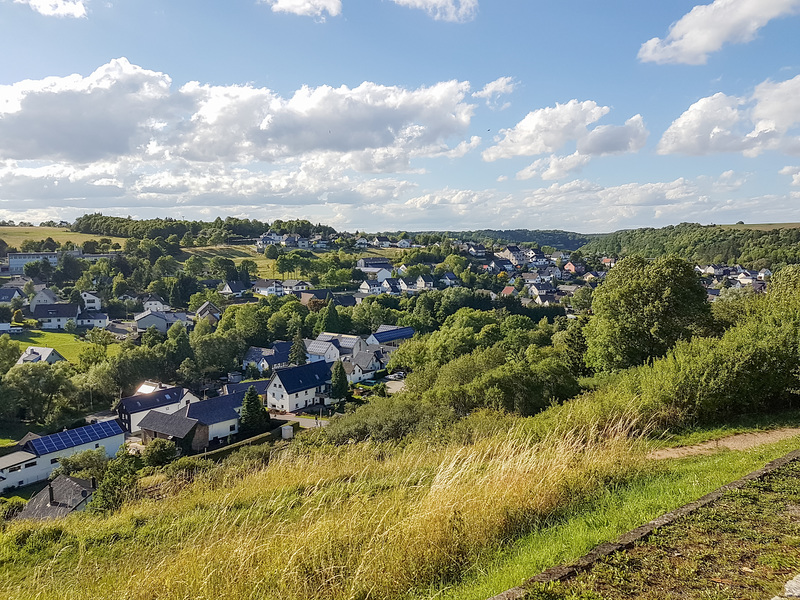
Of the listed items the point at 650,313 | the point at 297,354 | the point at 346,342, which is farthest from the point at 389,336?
the point at 650,313

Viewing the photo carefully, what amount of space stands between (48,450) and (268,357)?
22.3 meters

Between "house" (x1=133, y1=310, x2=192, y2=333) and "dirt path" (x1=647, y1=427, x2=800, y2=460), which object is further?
"house" (x1=133, y1=310, x2=192, y2=333)

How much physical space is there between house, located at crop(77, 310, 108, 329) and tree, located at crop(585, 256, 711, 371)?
61.2 meters

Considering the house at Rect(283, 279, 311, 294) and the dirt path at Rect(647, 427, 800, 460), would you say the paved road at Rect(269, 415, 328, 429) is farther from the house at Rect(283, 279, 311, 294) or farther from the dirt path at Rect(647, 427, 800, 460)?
the house at Rect(283, 279, 311, 294)

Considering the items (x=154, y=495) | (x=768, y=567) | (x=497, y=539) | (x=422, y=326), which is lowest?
(x=422, y=326)

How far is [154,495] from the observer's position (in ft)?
29.3

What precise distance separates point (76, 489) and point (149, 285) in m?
64.2

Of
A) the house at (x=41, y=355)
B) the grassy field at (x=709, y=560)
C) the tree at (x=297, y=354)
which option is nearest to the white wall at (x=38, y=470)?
the house at (x=41, y=355)

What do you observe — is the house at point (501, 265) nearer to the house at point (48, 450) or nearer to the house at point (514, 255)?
the house at point (514, 255)

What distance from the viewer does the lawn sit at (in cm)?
4859

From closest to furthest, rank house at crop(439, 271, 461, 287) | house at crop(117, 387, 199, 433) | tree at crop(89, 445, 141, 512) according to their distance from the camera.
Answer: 1. tree at crop(89, 445, 141, 512)
2. house at crop(117, 387, 199, 433)
3. house at crop(439, 271, 461, 287)

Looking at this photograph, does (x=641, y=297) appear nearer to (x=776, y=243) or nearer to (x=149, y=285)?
(x=149, y=285)

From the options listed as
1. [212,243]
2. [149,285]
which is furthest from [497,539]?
[212,243]

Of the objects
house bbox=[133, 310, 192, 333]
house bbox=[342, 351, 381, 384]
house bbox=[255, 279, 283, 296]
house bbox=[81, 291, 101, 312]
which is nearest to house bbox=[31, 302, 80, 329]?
house bbox=[81, 291, 101, 312]
